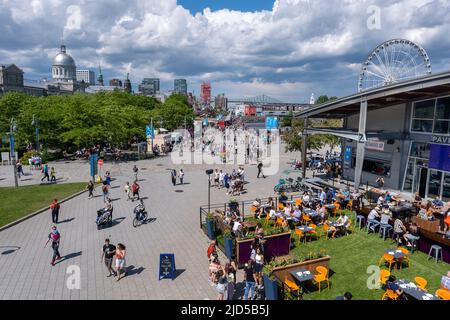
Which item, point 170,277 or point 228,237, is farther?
point 228,237

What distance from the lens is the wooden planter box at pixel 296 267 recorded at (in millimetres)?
10805

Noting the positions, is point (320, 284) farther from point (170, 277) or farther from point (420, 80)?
point (420, 80)

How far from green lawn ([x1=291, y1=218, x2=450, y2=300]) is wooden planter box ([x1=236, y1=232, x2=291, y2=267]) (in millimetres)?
631

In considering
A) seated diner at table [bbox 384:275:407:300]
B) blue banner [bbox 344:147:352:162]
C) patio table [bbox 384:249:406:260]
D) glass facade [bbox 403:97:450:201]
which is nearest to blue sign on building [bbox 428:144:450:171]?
glass facade [bbox 403:97:450:201]

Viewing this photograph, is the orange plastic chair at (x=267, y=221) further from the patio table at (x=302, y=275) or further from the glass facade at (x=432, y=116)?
the glass facade at (x=432, y=116)

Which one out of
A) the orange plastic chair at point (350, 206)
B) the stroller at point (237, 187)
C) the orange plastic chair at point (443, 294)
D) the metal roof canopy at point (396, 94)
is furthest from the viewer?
the stroller at point (237, 187)

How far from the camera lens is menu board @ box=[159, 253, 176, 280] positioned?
11.8 metres

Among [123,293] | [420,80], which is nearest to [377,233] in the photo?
[420,80]

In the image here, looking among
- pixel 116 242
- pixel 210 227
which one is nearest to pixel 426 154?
pixel 210 227

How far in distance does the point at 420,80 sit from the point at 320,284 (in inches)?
496

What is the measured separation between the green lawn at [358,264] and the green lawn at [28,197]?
52.7ft

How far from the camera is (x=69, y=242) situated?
50.0 ft

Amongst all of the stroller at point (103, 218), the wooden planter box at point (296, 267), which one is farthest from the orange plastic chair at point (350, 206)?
the stroller at point (103, 218)

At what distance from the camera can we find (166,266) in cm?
1183
